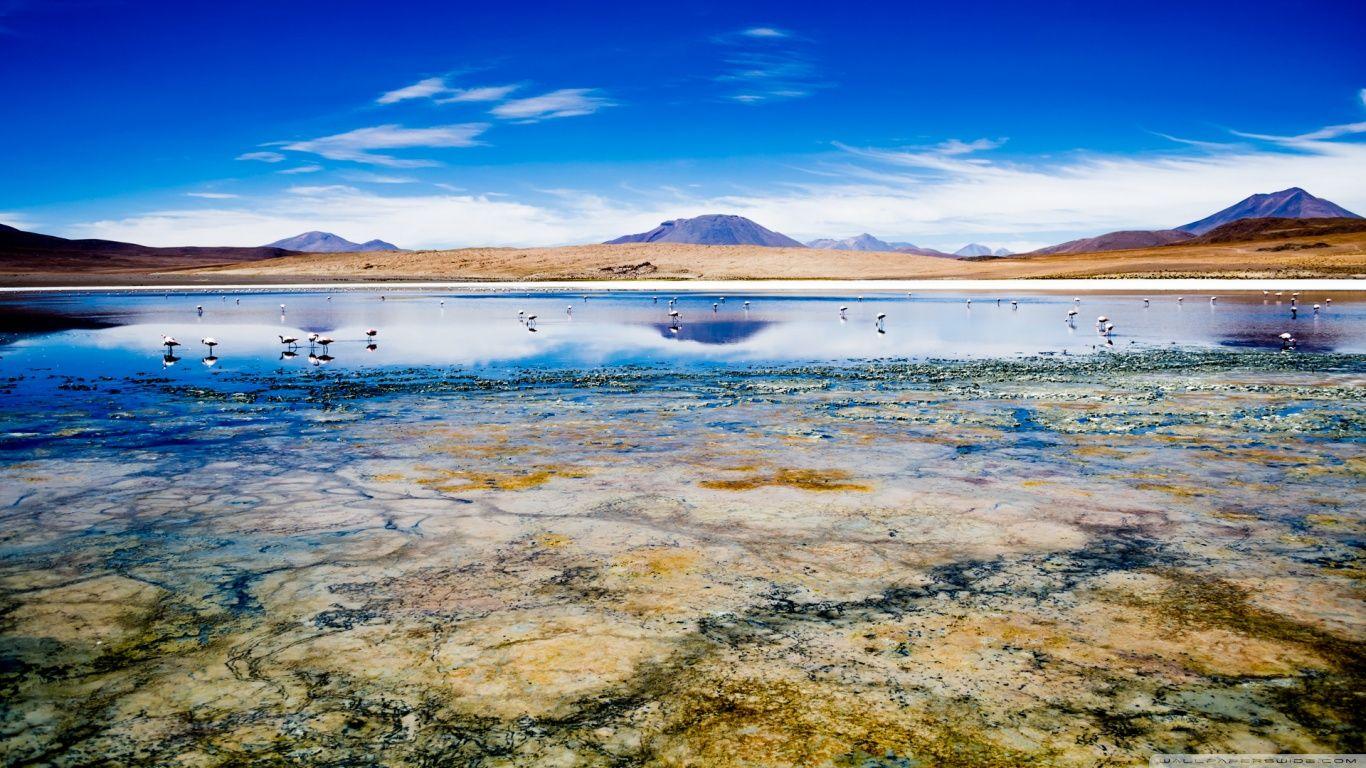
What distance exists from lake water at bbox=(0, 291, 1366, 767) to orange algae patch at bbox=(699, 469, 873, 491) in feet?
0.17

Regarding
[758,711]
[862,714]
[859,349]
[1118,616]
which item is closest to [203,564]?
[758,711]

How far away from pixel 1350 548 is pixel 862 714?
14.5ft

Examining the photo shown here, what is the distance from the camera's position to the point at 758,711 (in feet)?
13.0

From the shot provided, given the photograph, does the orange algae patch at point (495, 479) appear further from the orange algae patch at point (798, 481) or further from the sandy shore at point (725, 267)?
the sandy shore at point (725, 267)

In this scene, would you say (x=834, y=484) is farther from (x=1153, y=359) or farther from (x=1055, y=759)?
(x=1153, y=359)

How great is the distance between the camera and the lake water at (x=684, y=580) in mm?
3850

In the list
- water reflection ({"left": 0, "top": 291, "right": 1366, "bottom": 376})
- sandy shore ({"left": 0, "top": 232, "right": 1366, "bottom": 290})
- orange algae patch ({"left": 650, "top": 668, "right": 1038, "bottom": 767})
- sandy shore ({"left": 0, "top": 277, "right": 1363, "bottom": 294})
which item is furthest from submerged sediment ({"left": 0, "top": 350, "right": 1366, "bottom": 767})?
sandy shore ({"left": 0, "top": 232, "right": 1366, "bottom": 290})

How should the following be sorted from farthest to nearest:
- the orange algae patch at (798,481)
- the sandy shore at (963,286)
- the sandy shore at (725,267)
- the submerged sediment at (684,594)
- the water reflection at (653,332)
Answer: the sandy shore at (725,267) < the sandy shore at (963,286) < the water reflection at (653,332) < the orange algae patch at (798,481) < the submerged sediment at (684,594)

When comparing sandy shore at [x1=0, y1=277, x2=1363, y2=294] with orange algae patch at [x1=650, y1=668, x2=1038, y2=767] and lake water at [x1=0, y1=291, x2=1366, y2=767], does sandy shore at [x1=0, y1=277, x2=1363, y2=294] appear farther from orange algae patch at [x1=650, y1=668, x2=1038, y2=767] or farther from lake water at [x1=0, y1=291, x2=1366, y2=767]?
orange algae patch at [x1=650, y1=668, x2=1038, y2=767]

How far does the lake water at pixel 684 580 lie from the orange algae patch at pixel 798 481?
0.05m

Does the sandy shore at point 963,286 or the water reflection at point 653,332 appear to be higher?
the sandy shore at point 963,286

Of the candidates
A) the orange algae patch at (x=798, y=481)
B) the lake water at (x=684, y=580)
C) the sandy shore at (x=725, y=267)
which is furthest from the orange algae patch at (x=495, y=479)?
the sandy shore at (x=725, y=267)

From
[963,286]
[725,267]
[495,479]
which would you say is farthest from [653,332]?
[725,267]

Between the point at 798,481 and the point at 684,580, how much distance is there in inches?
115
